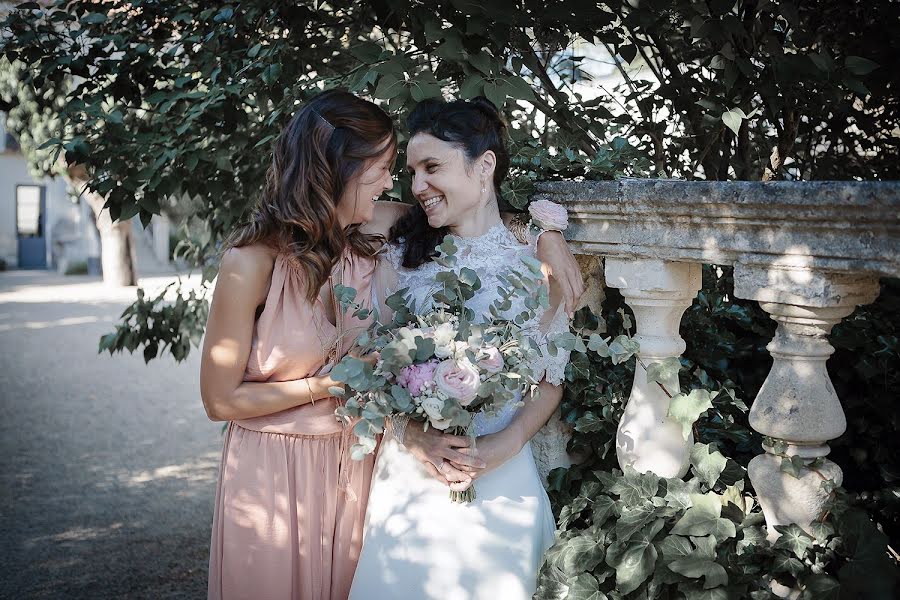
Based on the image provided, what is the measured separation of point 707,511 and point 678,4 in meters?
1.53

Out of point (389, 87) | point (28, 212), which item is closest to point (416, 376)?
point (389, 87)

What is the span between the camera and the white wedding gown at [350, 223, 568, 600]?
1954 millimetres

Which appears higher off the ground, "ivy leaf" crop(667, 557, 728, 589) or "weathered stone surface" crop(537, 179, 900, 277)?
"weathered stone surface" crop(537, 179, 900, 277)

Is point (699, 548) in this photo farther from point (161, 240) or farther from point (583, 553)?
point (161, 240)

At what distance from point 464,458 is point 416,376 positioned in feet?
0.99

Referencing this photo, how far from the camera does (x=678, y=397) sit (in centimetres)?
183

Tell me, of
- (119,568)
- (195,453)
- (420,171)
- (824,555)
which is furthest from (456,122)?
(195,453)

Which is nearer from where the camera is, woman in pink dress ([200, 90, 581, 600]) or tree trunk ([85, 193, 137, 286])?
woman in pink dress ([200, 90, 581, 600])

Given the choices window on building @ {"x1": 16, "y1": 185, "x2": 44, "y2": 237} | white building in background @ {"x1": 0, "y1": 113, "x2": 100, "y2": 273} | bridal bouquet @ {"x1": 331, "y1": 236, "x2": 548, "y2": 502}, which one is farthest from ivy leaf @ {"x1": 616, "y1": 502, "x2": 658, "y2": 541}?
window on building @ {"x1": 16, "y1": 185, "x2": 44, "y2": 237}

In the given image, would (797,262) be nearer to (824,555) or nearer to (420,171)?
(824,555)

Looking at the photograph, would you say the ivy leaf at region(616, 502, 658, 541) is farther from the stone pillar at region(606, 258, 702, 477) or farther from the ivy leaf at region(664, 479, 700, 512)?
the stone pillar at region(606, 258, 702, 477)

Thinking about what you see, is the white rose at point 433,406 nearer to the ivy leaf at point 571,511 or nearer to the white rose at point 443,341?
the white rose at point 443,341

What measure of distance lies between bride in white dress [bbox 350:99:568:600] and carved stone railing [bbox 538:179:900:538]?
0.87 ft

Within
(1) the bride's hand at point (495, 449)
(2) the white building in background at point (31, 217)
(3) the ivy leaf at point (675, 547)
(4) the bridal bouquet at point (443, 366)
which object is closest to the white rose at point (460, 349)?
(4) the bridal bouquet at point (443, 366)
